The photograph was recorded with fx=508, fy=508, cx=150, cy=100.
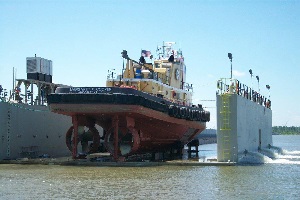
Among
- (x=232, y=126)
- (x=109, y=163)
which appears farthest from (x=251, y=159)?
(x=109, y=163)

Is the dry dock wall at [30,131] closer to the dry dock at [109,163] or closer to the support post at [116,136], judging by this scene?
the dry dock at [109,163]

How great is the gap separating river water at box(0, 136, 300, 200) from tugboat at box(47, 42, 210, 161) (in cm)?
298

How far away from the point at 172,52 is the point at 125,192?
20.5 metres

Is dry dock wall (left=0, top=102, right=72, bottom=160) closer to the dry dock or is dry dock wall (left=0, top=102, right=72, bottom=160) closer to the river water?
the dry dock

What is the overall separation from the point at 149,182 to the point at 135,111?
697cm

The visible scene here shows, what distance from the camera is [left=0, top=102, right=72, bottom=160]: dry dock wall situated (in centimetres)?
2648

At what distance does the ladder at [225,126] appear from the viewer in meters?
24.3

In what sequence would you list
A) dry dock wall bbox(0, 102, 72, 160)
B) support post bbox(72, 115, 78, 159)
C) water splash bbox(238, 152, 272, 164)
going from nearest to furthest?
water splash bbox(238, 152, 272, 164)
support post bbox(72, 115, 78, 159)
dry dock wall bbox(0, 102, 72, 160)

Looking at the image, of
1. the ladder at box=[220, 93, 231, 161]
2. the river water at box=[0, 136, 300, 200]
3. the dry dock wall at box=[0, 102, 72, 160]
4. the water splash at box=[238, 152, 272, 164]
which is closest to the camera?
the river water at box=[0, 136, 300, 200]

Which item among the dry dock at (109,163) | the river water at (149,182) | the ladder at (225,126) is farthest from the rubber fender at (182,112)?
the river water at (149,182)

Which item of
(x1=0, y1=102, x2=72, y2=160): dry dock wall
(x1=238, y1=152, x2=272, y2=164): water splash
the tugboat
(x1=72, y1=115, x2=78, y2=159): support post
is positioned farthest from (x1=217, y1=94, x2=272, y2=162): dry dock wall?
(x1=0, y1=102, x2=72, y2=160): dry dock wall

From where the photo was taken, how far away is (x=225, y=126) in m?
24.5

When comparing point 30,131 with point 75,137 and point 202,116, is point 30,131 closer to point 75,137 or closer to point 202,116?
point 75,137

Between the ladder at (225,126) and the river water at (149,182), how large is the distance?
151 cm
